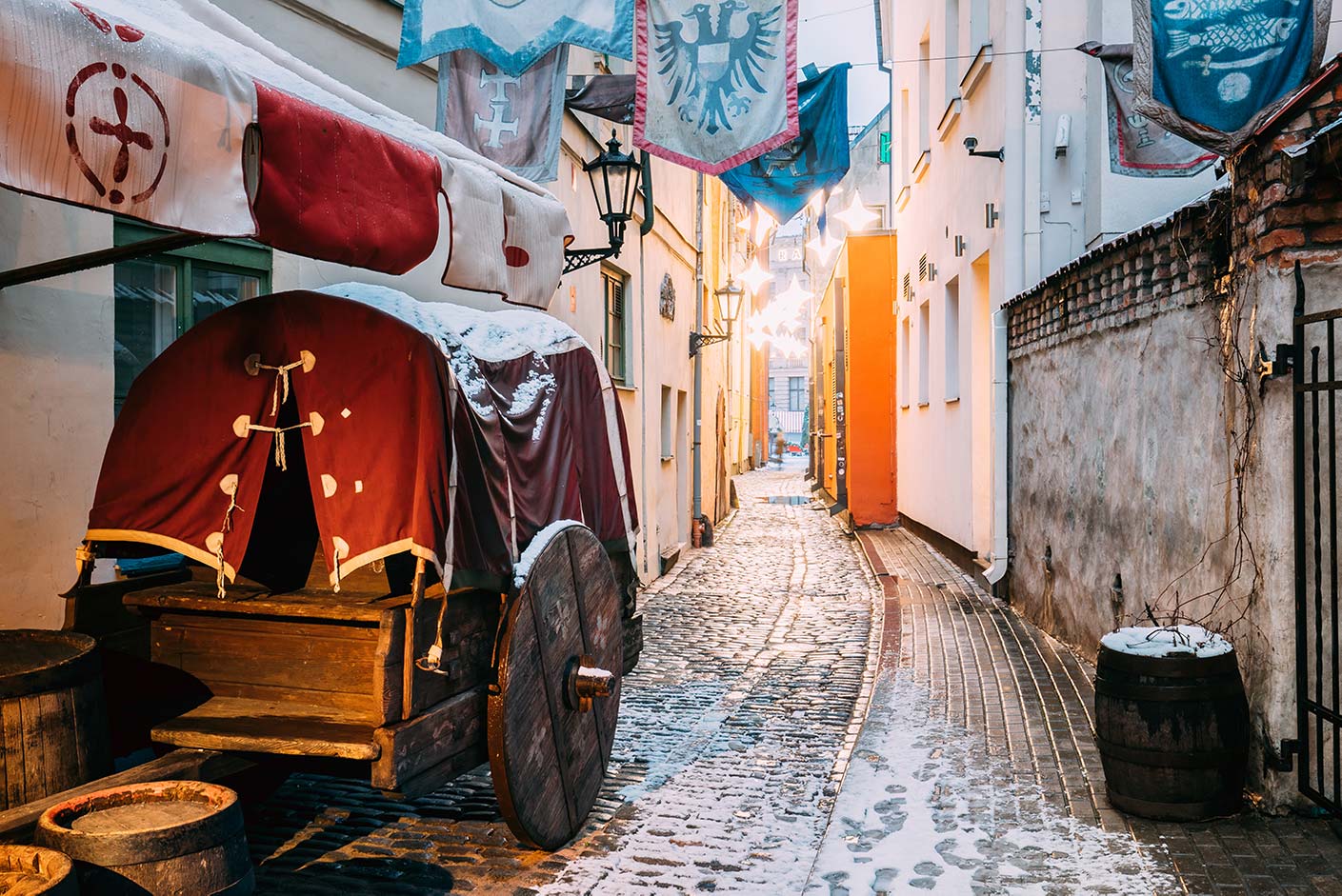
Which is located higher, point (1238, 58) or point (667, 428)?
point (1238, 58)

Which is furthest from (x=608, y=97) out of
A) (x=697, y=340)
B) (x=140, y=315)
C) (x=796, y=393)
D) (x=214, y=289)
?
(x=796, y=393)

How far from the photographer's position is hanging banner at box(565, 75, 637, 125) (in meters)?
7.59

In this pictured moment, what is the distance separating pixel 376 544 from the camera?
3676 millimetres

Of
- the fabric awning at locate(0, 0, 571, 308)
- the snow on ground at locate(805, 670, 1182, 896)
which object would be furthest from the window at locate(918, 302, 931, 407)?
the fabric awning at locate(0, 0, 571, 308)

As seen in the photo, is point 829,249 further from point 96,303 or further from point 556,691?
point 556,691

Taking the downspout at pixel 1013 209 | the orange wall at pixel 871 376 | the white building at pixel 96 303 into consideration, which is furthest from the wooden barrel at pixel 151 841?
the orange wall at pixel 871 376

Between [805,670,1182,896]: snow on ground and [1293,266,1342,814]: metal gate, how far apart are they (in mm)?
907

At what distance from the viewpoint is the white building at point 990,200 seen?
33.0 feet

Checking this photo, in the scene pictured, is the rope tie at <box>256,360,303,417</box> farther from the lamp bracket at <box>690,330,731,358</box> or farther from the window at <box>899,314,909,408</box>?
the window at <box>899,314,909,408</box>

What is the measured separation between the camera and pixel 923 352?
16.3m

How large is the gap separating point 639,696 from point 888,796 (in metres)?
2.47

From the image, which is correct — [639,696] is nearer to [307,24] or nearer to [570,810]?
[570,810]

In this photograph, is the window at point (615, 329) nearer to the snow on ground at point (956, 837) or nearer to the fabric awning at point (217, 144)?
the snow on ground at point (956, 837)

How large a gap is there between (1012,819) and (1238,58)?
410cm
